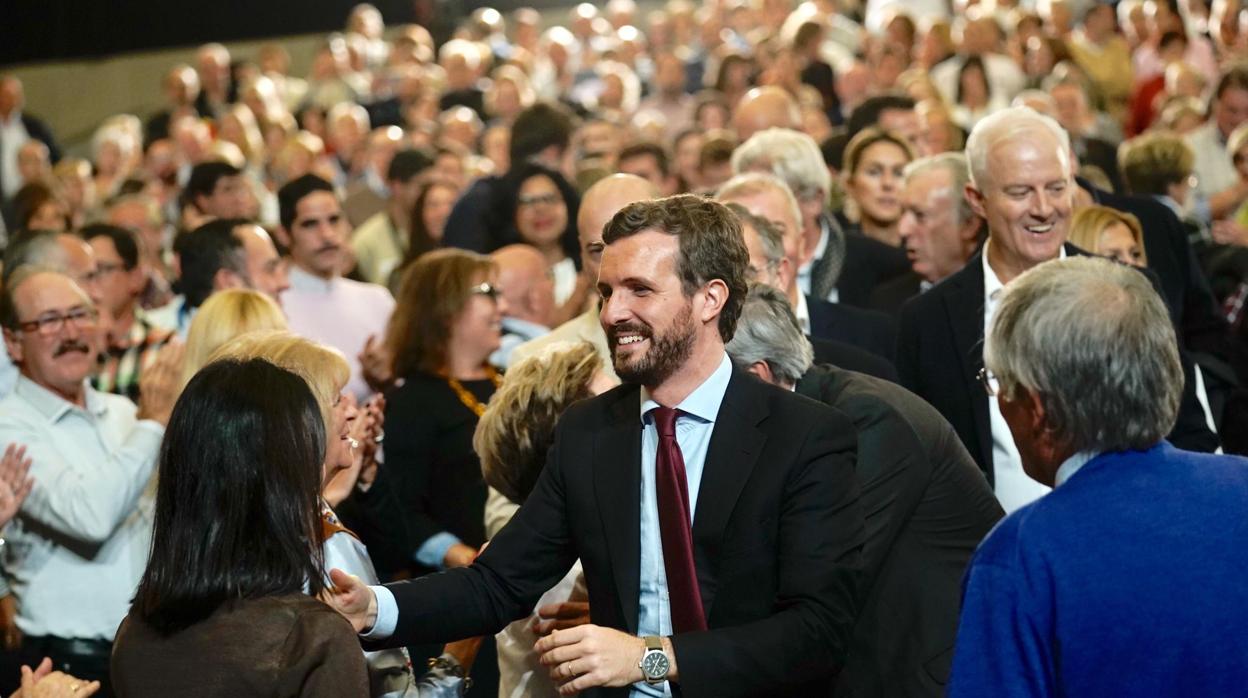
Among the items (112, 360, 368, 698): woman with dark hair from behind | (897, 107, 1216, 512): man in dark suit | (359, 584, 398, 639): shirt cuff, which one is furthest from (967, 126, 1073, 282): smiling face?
(112, 360, 368, 698): woman with dark hair from behind

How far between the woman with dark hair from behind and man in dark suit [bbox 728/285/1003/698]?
1.11m

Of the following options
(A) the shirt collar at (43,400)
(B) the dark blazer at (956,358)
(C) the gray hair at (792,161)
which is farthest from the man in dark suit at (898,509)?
(C) the gray hair at (792,161)

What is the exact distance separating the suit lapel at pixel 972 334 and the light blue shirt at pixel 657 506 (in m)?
1.46

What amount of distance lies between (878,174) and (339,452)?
Answer: 4102mm

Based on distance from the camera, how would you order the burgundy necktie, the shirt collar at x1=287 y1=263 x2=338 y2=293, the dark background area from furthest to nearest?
the dark background area < the shirt collar at x1=287 y1=263 x2=338 y2=293 < the burgundy necktie

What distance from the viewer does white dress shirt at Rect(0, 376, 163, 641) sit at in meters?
4.65

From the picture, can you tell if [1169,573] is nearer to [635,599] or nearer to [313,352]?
[635,599]

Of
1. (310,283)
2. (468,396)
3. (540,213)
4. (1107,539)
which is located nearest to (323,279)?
(310,283)

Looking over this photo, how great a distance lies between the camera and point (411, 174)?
9.13 m

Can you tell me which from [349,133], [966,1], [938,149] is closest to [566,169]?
[938,149]

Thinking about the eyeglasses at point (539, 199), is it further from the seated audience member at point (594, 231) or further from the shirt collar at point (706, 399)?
the shirt collar at point (706, 399)

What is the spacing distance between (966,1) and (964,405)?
39.3ft

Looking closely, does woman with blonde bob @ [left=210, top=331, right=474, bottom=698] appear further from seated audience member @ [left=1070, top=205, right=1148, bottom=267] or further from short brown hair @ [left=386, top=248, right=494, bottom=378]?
seated audience member @ [left=1070, top=205, right=1148, bottom=267]

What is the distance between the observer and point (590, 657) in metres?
2.85
